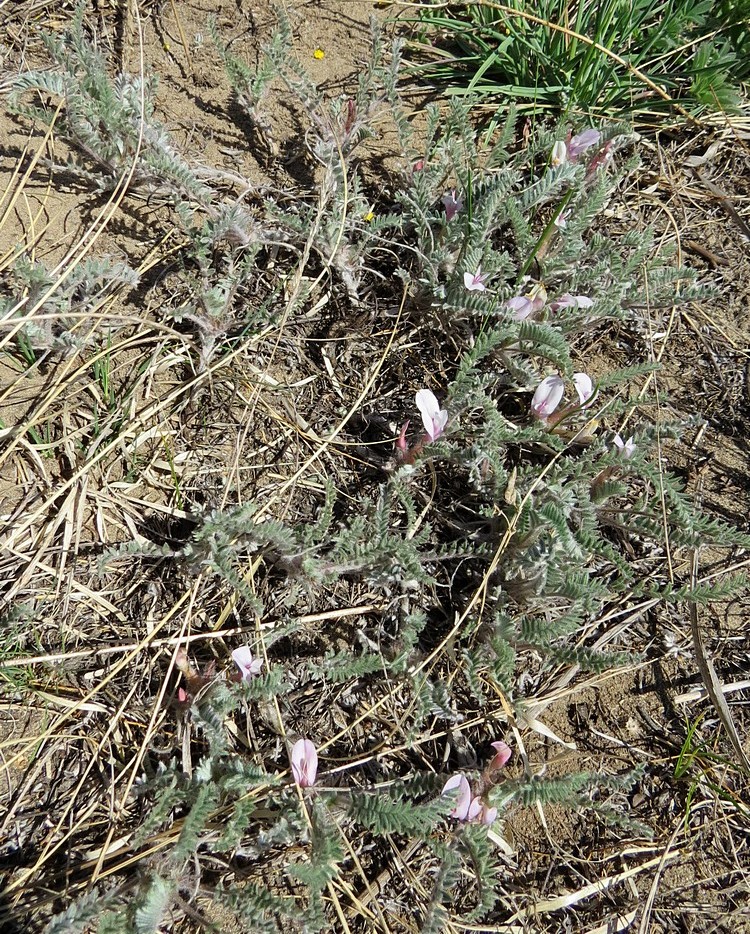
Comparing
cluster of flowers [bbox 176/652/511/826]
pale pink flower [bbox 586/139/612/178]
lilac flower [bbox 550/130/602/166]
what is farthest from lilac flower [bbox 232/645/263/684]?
pale pink flower [bbox 586/139/612/178]

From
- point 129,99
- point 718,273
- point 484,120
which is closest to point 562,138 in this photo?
point 484,120

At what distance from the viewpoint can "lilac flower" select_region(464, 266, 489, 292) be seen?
189 centimetres

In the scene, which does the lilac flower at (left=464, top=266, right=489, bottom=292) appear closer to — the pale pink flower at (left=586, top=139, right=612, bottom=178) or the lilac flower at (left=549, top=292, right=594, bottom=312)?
the lilac flower at (left=549, top=292, right=594, bottom=312)

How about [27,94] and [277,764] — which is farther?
[27,94]

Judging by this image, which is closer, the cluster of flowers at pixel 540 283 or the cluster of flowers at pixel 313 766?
the cluster of flowers at pixel 313 766

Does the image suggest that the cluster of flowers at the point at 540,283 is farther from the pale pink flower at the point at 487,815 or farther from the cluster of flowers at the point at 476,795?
the pale pink flower at the point at 487,815

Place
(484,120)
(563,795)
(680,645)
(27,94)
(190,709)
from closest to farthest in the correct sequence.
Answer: (563,795) < (190,709) < (680,645) < (27,94) < (484,120)

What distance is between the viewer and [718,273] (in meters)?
2.29

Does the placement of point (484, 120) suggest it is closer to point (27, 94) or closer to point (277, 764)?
point (27, 94)

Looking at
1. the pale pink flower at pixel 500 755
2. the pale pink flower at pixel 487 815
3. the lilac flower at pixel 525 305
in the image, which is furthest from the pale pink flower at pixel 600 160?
the pale pink flower at pixel 487 815

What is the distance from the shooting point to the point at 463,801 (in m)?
1.48

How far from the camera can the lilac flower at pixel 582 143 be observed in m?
1.99

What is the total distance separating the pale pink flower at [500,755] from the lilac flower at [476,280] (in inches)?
44.1

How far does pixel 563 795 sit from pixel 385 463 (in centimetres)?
87
